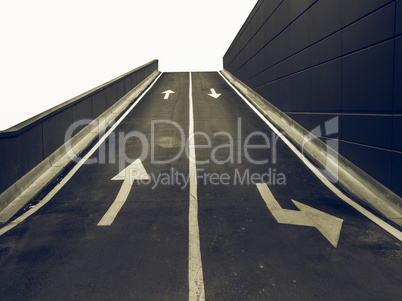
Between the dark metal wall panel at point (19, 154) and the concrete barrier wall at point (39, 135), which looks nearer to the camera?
the dark metal wall panel at point (19, 154)

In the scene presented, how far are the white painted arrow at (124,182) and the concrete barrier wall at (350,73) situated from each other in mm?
5455

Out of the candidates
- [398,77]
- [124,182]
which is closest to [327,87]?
[398,77]

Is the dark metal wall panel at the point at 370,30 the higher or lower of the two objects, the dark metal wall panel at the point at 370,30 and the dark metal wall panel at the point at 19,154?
the higher

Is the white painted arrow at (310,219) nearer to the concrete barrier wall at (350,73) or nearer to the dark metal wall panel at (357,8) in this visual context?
the concrete barrier wall at (350,73)

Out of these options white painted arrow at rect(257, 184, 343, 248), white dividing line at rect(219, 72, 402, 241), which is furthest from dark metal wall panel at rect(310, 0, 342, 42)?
white painted arrow at rect(257, 184, 343, 248)

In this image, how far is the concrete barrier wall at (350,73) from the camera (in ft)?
23.8

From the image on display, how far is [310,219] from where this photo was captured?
675 cm

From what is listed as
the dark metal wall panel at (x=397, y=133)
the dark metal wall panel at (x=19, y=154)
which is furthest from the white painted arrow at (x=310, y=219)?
the dark metal wall panel at (x=19, y=154)

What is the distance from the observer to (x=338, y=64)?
997cm

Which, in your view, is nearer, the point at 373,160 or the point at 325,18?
the point at 373,160

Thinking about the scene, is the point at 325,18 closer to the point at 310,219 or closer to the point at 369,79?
the point at 369,79

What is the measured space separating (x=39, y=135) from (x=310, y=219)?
7.04 meters

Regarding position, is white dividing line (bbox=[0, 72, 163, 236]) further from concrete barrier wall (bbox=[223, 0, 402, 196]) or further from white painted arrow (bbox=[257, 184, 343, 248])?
concrete barrier wall (bbox=[223, 0, 402, 196])

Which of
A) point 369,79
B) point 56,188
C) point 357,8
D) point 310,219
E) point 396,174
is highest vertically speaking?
point 357,8
